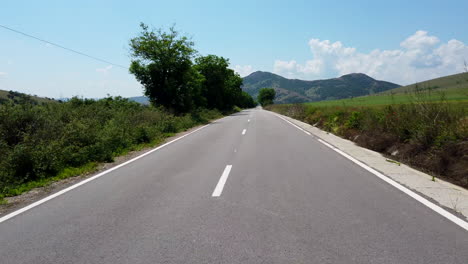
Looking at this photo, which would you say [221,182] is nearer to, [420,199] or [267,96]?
[420,199]

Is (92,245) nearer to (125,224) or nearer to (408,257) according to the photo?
(125,224)

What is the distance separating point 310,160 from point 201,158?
3.40 meters

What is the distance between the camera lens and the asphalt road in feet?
10.7

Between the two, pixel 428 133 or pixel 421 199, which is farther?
pixel 428 133

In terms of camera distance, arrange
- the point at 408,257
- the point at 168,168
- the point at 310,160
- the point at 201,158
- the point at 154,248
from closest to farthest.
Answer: the point at 408,257
the point at 154,248
the point at 168,168
the point at 310,160
the point at 201,158

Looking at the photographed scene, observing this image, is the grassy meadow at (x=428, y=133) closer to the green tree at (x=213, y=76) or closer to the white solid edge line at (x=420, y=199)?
the white solid edge line at (x=420, y=199)

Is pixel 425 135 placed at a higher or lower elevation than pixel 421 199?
higher

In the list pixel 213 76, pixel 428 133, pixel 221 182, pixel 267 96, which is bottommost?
pixel 221 182

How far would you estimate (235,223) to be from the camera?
13.4 feet

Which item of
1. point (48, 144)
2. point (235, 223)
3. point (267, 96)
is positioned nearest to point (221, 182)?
point (235, 223)

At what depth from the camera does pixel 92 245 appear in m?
3.56

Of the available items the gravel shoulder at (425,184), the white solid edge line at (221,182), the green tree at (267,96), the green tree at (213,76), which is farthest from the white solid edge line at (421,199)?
the green tree at (267,96)

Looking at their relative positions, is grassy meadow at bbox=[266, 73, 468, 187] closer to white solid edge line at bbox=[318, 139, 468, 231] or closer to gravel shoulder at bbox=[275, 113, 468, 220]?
gravel shoulder at bbox=[275, 113, 468, 220]

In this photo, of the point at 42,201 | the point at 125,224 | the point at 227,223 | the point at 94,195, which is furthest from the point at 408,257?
the point at 42,201
